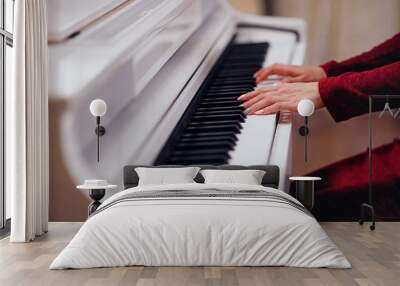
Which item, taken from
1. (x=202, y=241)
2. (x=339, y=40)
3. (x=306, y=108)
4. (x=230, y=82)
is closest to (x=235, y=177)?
(x=306, y=108)

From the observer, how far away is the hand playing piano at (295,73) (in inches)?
285

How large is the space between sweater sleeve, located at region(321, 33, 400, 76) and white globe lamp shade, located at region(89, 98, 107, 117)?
9.45 ft

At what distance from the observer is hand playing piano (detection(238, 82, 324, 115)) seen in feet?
23.4

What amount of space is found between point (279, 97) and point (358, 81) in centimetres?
104

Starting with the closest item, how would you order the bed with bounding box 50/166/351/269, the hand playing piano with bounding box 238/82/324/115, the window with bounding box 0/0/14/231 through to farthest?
the bed with bounding box 50/166/351/269 < the window with bounding box 0/0/14/231 < the hand playing piano with bounding box 238/82/324/115

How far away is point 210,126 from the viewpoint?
7.04m

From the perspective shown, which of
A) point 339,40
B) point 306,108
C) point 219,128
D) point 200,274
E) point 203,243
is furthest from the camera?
point 339,40

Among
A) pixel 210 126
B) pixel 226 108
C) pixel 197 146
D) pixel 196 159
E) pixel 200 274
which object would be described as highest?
pixel 226 108

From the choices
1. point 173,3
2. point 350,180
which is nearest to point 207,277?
point 350,180

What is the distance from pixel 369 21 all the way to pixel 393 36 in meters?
0.38

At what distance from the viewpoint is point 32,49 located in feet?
19.8

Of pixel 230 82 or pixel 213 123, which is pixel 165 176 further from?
pixel 230 82

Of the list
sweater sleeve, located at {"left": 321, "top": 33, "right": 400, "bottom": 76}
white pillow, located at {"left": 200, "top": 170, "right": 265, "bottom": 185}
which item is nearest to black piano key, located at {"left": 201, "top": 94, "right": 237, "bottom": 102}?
white pillow, located at {"left": 200, "top": 170, "right": 265, "bottom": 185}

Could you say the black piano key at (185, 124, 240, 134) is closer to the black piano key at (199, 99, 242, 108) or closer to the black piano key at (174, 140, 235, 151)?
the black piano key at (174, 140, 235, 151)
